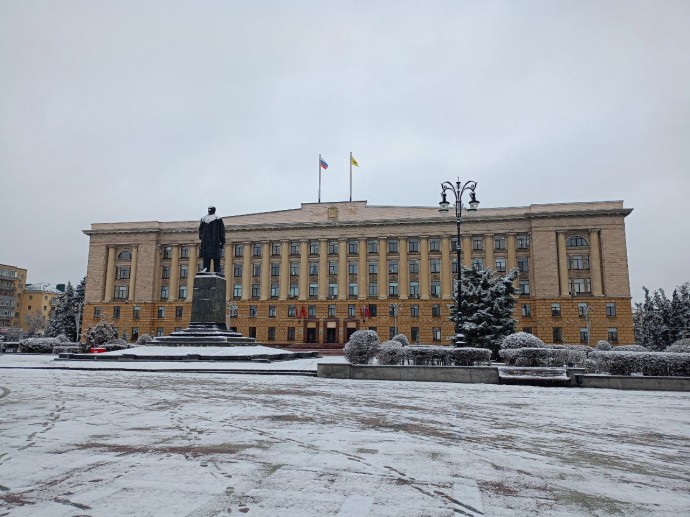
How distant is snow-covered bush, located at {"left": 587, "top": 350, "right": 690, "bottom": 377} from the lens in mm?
16111

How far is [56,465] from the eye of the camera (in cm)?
552

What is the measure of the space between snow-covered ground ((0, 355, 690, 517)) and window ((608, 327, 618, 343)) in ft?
169

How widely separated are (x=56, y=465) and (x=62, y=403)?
20.4 ft

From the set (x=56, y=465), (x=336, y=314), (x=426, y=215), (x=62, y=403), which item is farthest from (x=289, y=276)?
(x=56, y=465)

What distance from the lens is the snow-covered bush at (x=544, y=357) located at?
64.0 feet

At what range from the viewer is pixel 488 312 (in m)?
32.5

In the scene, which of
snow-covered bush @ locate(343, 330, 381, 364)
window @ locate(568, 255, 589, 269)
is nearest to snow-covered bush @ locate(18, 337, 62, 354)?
snow-covered bush @ locate(343, 330, 381, 364)

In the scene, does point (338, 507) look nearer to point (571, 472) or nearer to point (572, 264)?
point (571, 472)

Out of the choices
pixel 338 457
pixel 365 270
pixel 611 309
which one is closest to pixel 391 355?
pixel 338 457

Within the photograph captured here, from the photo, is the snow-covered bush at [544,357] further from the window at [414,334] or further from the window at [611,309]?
the window at [611,309]

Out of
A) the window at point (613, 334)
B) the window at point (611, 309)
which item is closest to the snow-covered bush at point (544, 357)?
the window at point (613, 334)

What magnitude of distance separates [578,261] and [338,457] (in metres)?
62.0

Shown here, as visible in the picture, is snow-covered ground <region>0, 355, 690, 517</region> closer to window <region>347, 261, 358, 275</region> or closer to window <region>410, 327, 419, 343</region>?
window <region>410, 327, 419, 343</region>

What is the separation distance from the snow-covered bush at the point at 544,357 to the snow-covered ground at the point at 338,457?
25.1ft
